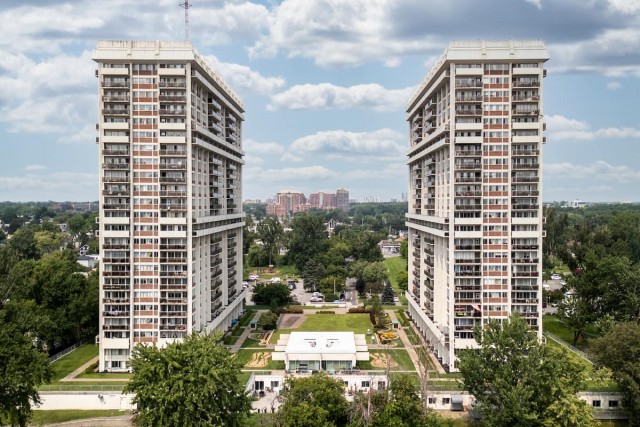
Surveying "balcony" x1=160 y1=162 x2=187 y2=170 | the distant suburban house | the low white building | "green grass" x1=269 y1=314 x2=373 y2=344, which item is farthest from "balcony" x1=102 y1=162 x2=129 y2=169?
the distant suburban house

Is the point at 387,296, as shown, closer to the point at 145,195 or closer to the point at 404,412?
the point at 145,195

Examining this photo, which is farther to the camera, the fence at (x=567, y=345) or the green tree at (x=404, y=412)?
the fence at (x=567, y=345)

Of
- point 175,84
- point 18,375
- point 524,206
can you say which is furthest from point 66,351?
point 524,206

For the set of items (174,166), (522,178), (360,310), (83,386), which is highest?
(174,166)

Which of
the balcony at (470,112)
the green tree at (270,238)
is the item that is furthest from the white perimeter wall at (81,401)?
→ the green tree at (270,238)

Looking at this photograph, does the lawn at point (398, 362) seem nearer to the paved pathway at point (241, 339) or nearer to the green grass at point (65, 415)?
the paved pathway at point (241, 339)

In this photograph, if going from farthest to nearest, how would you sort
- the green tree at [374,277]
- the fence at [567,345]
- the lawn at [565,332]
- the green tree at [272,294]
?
the green tree at [374,277] → the green tree at [272,294] → the lawn at [565,332] → the fence at [567,345]

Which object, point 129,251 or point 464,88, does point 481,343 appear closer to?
point 464,88
